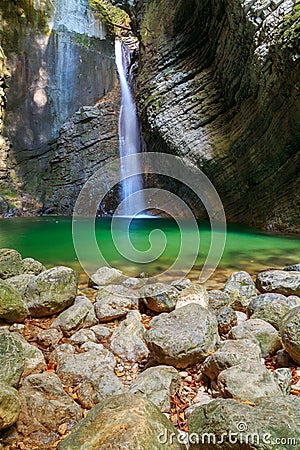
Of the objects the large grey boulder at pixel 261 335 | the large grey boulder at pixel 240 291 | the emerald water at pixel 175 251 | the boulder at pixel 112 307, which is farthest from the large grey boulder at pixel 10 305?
the large grey boulder at pixel 240 291

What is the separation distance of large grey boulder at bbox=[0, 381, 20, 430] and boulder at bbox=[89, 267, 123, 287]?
7.86 ft

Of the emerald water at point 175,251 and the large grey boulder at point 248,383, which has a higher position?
the emerald water at point 175,251

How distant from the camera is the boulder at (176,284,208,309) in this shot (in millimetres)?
3064

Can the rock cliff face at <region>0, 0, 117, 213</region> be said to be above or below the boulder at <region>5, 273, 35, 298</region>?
above

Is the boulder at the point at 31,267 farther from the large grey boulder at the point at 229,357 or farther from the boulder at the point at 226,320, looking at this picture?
the large grey boulder at the point at 229,357

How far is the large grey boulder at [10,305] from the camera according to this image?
2689 mm

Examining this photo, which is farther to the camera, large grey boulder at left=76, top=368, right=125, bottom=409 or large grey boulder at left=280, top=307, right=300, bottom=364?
large grey boulder at left=280, top=307, right=300, bottom=364

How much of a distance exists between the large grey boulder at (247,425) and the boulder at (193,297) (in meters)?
1.65

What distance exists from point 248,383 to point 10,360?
1379 millimetres

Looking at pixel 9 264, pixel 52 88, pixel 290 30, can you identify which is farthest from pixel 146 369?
pixel 52 88

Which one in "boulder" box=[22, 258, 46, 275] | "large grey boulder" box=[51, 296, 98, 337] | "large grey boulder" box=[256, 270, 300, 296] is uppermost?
"boulder" box=[22, 258, 46, 275]

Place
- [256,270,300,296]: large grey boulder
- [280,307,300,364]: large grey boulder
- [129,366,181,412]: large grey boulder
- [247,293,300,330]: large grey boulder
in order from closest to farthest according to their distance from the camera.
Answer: [129,366,181,412]: large grey boulder, [280,307,300,364]: large grey boulder, [247,293,300,330]: large grey boulder, [256,270,300,296]: large grey boulder

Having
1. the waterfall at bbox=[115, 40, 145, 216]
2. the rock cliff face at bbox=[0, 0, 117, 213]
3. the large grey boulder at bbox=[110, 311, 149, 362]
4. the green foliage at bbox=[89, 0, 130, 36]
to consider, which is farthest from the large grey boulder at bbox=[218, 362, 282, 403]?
the green foliage at bbox=[89, 0, 130, 36]

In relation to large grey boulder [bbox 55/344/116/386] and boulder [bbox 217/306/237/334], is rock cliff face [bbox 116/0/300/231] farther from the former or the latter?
large grey boulder [bbox 55/344/116/386]
